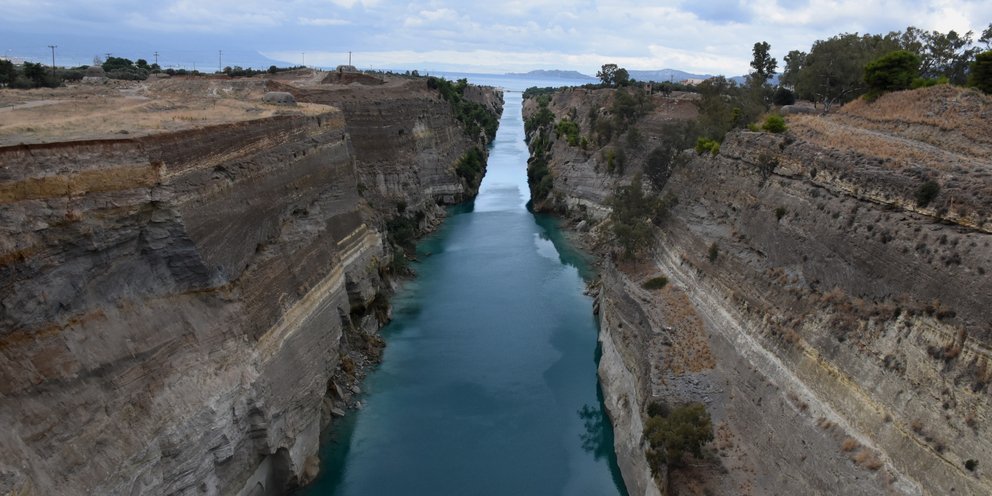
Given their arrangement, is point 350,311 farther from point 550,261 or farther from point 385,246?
point 550,261

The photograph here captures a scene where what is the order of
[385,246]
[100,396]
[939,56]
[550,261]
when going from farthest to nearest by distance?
[550,261] → [939,56] → [385,246] → [100,396]

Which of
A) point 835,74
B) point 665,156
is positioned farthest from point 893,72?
point 665,156

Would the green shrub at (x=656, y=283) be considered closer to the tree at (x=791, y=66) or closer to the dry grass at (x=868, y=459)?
the dry grass at (x=868, y=459)

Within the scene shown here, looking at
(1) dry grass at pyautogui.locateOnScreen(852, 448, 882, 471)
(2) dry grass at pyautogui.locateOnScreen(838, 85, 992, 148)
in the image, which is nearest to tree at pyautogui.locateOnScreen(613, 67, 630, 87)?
(2) dry grass at pyautogui.locateOnScreen(838, 85, 992, 148)

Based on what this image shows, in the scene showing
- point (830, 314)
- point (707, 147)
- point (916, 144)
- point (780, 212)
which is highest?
point (916, 144)

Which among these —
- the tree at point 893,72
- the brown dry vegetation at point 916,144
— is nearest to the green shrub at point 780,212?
the brown dry vegetation at point 916,144

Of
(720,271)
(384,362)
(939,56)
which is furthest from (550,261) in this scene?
(939,56)

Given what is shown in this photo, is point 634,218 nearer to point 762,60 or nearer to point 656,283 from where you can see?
point 656,283
